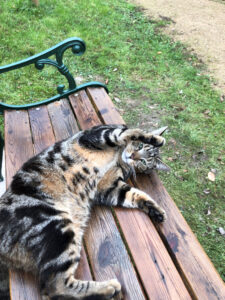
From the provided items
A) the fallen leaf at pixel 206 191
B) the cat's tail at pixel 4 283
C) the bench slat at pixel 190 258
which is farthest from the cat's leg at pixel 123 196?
the fallen leaf at pixel 206 191

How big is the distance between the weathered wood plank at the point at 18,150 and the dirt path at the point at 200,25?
345 cm

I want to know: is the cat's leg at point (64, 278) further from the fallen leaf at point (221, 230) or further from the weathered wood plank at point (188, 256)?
the fallen leaf at point (221, 230)

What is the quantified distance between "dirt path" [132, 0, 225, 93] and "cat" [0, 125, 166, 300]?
3.03m

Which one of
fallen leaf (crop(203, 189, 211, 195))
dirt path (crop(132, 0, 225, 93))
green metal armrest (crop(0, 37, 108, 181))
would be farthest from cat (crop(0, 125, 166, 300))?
dirt path (crop(132, 0, 225, 93))

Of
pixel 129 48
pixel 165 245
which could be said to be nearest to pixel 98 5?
pixel 129 48

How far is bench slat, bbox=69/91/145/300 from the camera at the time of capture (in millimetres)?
1688

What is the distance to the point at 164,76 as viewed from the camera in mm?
4746

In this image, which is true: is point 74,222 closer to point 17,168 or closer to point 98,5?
point 17,168

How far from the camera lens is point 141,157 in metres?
2.46

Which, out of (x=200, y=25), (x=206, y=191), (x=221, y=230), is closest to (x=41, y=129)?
(x=206, y=191)

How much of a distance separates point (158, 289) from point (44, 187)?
1.09 m

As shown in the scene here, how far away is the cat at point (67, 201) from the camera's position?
172cm

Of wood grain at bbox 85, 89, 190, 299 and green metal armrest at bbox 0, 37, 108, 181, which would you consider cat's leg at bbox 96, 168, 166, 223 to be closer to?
wood grain at bbox 85, 89, 190, 299

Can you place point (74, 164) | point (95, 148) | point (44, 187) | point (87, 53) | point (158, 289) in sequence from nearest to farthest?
point (158, 289)
point (44, 187)
point (74, 164)
point (95, 148)
point (87, 53)
